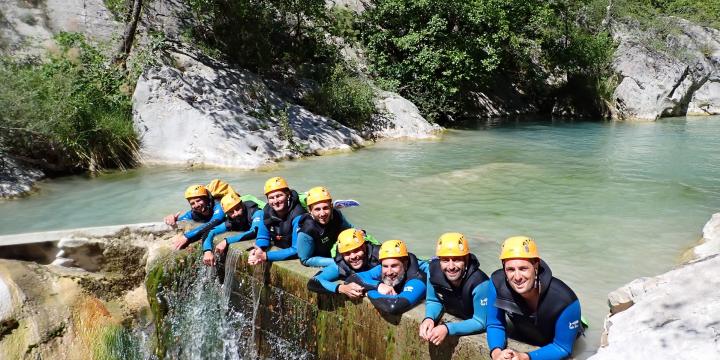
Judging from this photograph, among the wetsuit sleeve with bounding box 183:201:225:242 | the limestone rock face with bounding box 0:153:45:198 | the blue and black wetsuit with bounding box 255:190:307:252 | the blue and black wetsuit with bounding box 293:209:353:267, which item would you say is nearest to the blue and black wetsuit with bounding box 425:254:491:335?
the blue and black wetsuit with bounding box 293:209:353:267

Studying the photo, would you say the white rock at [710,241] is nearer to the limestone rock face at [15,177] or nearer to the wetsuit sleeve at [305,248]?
the wetsuit sleeve at [305,248]

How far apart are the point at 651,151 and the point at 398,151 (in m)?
7.11

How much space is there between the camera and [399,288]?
4.41 m

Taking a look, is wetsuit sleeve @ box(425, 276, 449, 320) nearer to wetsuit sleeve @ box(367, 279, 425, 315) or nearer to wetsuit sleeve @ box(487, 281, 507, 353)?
wetsuit sleeve @ box(367, 279, 425, 315)

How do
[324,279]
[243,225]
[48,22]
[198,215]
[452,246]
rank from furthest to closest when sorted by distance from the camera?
[48,22] < [198,215] < [243,225] < [324,279] < [452,246]

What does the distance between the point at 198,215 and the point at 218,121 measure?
263 inches

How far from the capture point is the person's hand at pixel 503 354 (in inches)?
132

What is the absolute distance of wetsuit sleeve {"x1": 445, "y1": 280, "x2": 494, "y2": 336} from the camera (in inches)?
146

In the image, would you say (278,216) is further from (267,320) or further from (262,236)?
(267,320)

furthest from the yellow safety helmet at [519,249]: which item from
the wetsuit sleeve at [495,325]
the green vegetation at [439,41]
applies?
the green vegetation at [439,41]

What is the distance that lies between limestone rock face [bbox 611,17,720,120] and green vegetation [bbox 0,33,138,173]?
2372 centimetres

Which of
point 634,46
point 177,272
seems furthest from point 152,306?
point 634,46

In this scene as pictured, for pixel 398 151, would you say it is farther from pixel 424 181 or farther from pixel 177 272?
pixel 177 272

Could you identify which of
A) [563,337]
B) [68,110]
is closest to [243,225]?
[563,337]
